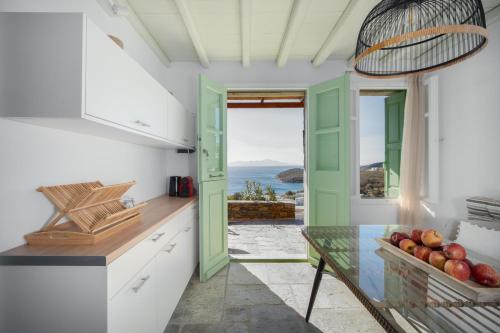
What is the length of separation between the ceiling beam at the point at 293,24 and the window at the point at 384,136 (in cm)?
132

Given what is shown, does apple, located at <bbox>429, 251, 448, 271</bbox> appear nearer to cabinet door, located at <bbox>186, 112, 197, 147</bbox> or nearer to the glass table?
the glass table

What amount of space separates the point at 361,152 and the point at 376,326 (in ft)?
6.87

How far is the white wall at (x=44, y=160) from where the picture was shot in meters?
1.11

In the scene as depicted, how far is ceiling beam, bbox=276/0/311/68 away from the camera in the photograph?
2066 millimetres

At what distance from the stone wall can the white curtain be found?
3.12 m

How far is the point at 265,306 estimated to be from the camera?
7.18 ft

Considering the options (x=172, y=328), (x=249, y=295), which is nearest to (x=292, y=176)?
(x=249, y=295)

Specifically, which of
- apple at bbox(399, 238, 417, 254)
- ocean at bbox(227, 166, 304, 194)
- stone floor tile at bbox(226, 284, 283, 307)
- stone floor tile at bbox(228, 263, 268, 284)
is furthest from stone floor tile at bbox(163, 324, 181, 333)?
ocean at bbox(227, 166, 304, 194)

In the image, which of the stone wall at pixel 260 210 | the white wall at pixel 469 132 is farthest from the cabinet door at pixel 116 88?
the stone wall at pixel 260 210

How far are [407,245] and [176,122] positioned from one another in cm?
231

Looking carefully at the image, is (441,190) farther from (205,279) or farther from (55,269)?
(55,269)

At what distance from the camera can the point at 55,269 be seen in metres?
1.03

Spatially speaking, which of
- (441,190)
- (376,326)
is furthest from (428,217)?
(376,326)

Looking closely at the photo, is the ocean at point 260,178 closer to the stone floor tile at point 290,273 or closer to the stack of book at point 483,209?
the stone floor tile at point 290,273
